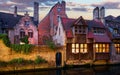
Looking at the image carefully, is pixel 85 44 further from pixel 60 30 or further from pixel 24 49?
pixel 24 49

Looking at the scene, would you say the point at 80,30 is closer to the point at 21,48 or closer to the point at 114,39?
the point at 114,39

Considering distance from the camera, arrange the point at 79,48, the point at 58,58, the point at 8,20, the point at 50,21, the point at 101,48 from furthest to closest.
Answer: the point at 50,21
the point at 8,20
the point at 101,48
the point at 79,48
the point at 58,58

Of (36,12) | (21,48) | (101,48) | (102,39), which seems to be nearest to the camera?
(21,48)

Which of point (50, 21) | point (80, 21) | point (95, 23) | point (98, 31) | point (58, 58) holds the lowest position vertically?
point (58, 58)

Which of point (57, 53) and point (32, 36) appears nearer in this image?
point (57, 53)

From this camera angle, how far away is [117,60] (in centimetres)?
4694

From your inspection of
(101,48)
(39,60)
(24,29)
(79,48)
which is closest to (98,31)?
(101,48)

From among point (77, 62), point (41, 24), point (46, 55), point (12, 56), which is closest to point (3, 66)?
point (12, 56)

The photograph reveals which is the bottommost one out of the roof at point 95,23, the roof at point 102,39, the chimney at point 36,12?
the roof at point 102,39

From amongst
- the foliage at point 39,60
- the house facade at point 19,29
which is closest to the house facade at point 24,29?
the house facade at point 19,29

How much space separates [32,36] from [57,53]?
14.5 m

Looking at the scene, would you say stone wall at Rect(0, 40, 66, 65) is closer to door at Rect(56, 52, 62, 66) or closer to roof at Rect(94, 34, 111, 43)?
door at Rect(56, 52, 62, 66)

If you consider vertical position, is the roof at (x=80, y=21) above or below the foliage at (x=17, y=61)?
above

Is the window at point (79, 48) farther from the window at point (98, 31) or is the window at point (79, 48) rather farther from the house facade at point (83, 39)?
the window at point (98, 31)
